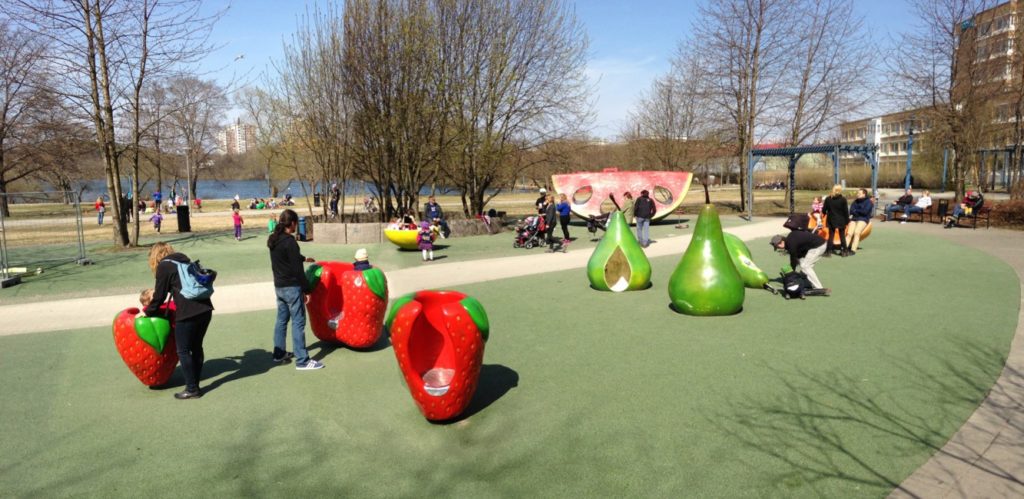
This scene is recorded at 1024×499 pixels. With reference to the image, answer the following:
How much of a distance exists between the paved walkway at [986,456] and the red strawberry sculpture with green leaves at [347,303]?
17.4 feet

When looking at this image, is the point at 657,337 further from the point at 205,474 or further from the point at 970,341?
the point at 205,474

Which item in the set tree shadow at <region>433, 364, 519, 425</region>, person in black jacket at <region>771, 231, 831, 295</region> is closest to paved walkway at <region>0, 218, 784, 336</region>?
tree shadow at <region>433, 364, 519, 425</region>

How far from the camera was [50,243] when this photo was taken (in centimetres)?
1995

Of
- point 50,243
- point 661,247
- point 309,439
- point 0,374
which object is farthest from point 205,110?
point 309,439

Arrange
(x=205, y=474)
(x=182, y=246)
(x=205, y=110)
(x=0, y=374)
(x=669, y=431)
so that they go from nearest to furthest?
1. (x=205, y=474)
2. (x=669, y=431)
3. (x=0, y=374)
4. (x=182, y=246)
5. (x=205, y=110)

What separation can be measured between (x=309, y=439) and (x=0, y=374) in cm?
431

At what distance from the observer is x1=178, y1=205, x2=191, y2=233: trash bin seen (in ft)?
77.0

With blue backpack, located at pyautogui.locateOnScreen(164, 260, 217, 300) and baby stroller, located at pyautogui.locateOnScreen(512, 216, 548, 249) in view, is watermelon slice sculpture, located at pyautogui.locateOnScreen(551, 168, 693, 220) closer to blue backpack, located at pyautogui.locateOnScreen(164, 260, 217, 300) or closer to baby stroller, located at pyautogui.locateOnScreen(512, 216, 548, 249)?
baby stroller, located at pyautogui.locateOnScreen(512, 216, 548, 249)

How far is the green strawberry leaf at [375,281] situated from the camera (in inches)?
280

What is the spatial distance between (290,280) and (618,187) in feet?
62.0

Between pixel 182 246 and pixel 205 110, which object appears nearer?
pixel 182 246

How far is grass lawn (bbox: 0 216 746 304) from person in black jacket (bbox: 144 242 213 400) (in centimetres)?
657

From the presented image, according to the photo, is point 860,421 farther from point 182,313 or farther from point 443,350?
point 182,313

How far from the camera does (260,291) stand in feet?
36.8
